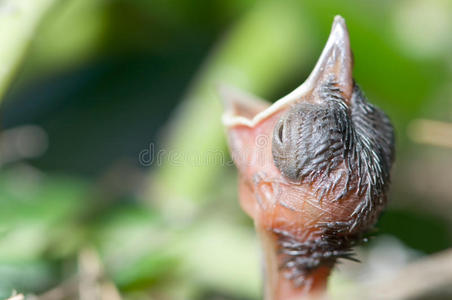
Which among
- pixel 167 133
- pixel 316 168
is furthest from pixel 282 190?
pixel 167 133

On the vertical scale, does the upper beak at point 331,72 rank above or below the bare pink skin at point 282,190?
above

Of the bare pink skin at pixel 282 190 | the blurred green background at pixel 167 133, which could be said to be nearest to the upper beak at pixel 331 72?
the bare pink skin at pixel 282 190

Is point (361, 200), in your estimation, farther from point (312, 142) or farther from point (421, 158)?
point (421, 158)

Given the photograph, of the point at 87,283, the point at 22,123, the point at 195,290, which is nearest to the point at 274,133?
the point at 87,283

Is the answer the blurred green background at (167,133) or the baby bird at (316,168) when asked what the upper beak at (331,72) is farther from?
the blurred green background at (167,133)

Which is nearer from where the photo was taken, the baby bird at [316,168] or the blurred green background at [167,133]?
the baby bird at [316,168]

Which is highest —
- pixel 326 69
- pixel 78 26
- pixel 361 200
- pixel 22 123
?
pixel 78 26
